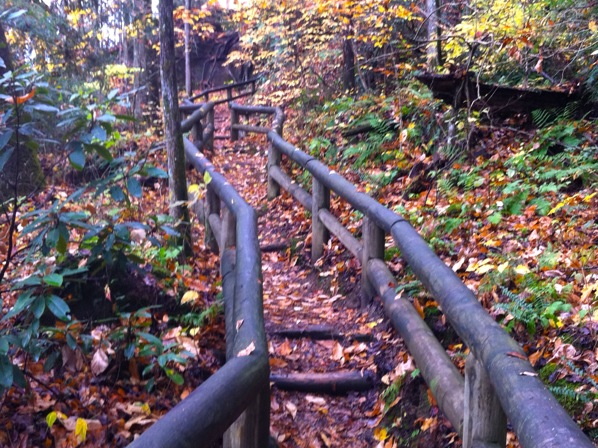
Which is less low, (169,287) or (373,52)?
(373,52)

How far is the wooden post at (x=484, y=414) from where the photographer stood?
7.88ft

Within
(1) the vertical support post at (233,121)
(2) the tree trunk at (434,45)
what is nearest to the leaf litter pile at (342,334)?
(2) the tree trunk at (434,45)

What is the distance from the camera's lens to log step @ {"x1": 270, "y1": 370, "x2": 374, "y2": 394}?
4.17m

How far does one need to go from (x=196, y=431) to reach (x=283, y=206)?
7243 millimetres

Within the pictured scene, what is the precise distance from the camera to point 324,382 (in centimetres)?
418

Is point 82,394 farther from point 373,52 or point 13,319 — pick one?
point 373,52

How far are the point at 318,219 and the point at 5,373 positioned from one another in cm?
453

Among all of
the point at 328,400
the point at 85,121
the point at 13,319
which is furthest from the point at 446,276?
the point at 13,319

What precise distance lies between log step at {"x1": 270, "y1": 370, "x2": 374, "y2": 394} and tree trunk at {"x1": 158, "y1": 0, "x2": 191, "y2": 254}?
2.33 metres

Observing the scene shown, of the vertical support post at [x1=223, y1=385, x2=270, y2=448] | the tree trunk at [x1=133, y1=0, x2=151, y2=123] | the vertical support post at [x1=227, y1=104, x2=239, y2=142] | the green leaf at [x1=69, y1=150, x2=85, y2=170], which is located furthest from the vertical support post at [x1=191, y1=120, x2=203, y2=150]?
the vertical support post at [x1=223, y1=385, x2=270, y2=448]

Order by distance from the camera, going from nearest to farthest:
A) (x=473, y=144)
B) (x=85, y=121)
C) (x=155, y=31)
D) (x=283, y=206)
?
(x=85, y=121) < (x=473, y=144) < (x=283, y=206) < (x=155, y=31)

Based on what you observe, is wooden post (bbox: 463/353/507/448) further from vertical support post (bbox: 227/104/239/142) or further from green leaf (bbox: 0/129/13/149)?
vertical support post (bbox: 227/104/239/142)

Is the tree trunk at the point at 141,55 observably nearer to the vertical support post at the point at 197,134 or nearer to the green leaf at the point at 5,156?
the vertical support post at the point at 197,134

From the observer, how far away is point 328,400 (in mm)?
4121
